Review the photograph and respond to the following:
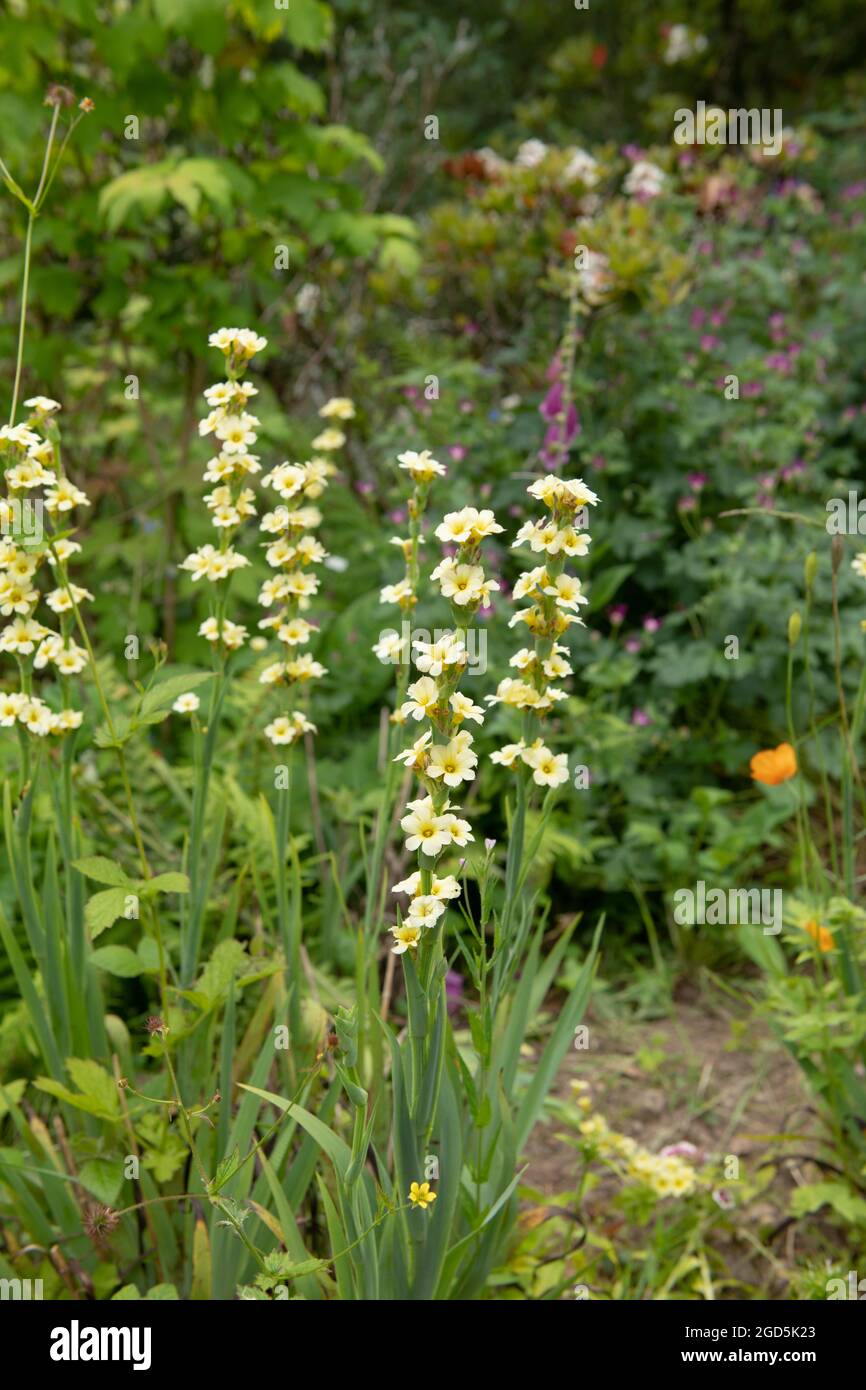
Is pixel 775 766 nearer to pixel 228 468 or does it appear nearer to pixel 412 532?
pixel 412 532

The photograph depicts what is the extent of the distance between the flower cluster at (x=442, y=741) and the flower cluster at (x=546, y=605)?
52 millimetres

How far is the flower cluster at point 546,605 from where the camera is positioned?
1292 millimetres

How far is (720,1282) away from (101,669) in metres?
1.74

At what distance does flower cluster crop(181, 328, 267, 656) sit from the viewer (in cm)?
153

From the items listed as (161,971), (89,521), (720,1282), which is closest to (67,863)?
(161,971)

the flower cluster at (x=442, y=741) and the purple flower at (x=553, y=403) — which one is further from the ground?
the purple flower at (x=553, y=403)

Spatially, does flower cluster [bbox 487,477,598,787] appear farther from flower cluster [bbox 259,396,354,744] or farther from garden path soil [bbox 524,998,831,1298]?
garden path soil [bbox 524,998,831,1298]

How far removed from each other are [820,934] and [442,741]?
1.01 metres

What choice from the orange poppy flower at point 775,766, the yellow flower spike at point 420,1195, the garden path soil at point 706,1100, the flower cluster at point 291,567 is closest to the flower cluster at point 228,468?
the flower cluster at point 291,567

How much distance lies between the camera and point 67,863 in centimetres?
171

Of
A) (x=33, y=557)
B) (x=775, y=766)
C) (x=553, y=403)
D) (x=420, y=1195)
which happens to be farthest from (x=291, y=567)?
(x=553, y=403)

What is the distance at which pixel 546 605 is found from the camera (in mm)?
1329

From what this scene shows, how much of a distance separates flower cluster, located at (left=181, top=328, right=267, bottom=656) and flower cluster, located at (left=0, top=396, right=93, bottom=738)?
0.56 feet

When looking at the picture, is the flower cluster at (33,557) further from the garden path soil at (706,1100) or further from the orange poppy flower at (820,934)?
the garden path soil at (706,1100)
